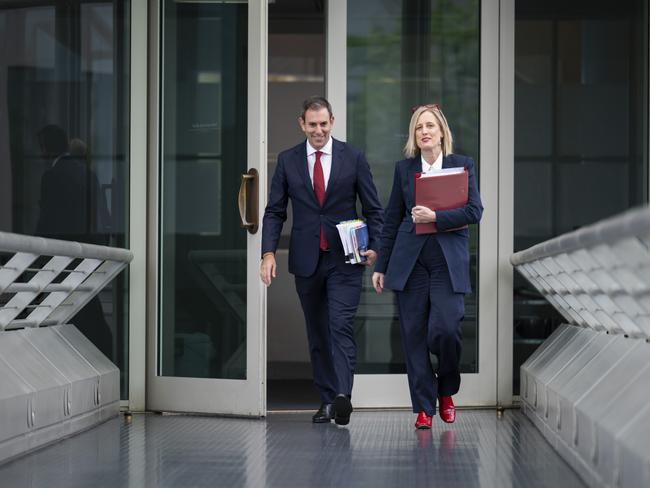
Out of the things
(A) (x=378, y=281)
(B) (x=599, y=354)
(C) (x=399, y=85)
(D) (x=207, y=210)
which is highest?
(C) (x=399, y=85)

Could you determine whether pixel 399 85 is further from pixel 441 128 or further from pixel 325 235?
pixel 325 235

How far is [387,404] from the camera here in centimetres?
689

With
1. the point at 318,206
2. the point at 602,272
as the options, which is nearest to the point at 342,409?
the point at 318,206

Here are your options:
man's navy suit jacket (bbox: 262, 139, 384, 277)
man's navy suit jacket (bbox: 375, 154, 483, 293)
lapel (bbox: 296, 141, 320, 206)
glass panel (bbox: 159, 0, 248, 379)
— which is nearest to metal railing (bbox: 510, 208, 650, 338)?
man's navy suit jacket (bbox: 375, 154, 483, 293)

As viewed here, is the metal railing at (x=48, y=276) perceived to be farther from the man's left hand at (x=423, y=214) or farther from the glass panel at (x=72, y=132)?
the man's left hand at (x=423, y=214)

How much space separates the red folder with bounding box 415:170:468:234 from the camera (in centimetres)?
565

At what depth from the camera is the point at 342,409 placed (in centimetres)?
587

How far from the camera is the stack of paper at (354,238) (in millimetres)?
5887

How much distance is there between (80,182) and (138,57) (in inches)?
31.8

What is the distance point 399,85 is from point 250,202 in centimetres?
120

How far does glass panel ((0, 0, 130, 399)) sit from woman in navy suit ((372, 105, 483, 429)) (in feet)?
5.87

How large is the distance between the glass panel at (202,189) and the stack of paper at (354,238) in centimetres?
93

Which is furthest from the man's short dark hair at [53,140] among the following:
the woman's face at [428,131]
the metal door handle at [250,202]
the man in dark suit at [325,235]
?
the woman's face at [428,131]

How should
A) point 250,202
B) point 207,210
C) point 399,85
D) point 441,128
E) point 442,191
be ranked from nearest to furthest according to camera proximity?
point 442,191, point 441,128, point 250,202, point 207,210, point 399,85
